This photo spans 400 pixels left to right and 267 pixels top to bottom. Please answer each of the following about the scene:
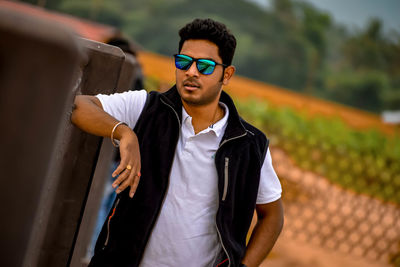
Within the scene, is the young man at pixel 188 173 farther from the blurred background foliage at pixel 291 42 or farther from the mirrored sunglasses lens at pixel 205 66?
the blurred background foliage at pixel 291 42

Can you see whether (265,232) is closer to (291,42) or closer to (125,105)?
(125,105)

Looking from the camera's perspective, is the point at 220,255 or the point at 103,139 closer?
the point at 220,255

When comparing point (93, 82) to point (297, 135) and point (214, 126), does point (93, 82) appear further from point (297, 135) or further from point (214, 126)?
point (297, 135)

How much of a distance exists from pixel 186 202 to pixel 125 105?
0.48 metres

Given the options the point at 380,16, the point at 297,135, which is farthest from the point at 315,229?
the point at 380,16

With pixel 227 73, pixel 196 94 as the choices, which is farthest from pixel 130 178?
pixel 227 73

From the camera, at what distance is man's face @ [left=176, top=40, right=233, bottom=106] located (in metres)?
2.03

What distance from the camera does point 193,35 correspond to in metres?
2.08

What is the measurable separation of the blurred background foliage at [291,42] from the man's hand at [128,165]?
1253 cm

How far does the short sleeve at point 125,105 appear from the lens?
6.36 ft

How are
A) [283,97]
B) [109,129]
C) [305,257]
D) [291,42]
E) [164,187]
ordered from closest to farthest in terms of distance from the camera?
[109,129]
[164,187]
[305,257]
[283,97]
[291,42]

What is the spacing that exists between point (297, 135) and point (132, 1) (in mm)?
10872

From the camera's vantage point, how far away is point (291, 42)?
15.8m

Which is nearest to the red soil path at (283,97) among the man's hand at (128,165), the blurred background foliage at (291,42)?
the blurred background foliage at (291,42)
